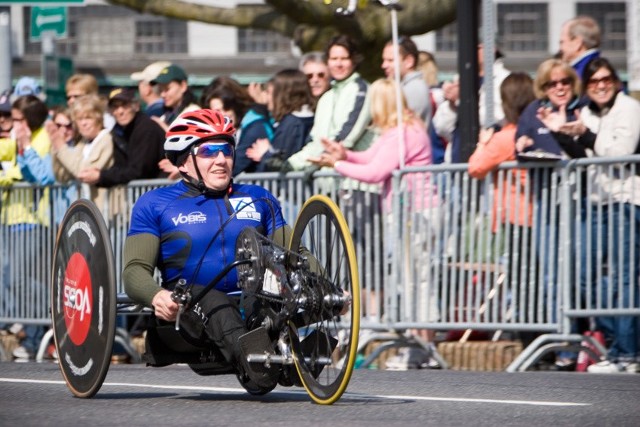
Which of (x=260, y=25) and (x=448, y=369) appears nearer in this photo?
(x=448, y=369)

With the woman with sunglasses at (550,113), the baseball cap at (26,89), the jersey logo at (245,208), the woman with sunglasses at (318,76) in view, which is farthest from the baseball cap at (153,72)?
the jersey logo at (245,208)

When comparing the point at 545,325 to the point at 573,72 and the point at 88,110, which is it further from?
the point at 88,110

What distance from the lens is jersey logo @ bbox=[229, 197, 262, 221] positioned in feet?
29.0

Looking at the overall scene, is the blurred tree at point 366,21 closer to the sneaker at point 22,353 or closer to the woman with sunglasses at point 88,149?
the woman with sunglasses at point 88,149

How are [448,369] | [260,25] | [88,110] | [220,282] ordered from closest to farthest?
[220,282], [448,369], [88,110], [260,25]

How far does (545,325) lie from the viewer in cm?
1146

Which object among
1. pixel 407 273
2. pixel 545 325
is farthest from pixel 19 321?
pixel 545 325

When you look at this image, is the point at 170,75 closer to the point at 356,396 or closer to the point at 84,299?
the point at 84,299

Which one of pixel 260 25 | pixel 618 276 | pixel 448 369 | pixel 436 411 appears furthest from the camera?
pixel 260 25

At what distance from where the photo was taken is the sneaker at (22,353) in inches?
566

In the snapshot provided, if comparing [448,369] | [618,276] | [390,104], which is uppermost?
[390,104]

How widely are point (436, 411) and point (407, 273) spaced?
4083mm

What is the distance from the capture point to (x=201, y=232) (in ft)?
28.8

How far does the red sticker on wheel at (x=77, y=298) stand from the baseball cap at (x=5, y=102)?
7465 millimetres
